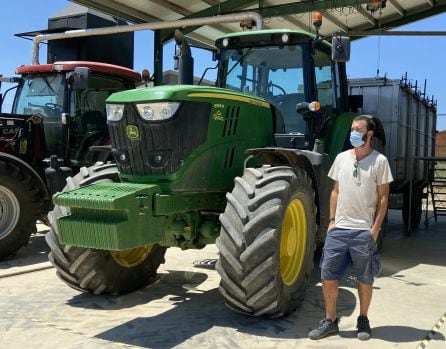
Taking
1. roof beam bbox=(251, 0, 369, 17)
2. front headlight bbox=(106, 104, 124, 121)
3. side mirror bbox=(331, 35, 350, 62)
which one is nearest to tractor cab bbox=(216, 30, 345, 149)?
side mirror bbox=(331, 35, 350, 62)

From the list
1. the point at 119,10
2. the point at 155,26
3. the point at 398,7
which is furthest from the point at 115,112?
the point at 398,7

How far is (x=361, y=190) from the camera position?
4488mm

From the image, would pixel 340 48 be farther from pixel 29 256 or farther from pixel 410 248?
pixel 29 256

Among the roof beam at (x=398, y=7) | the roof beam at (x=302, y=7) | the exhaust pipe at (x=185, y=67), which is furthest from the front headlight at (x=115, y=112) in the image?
the roof beam at (x=398, y=7)

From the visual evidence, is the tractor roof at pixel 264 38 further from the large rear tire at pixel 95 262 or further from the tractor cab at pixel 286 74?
the large rear tire at pixel 95 262

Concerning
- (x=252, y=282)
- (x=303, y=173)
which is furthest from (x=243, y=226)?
(x=303, y=173)

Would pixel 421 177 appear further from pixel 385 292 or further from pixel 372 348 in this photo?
pixel 372 348

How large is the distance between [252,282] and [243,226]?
1.50 feet

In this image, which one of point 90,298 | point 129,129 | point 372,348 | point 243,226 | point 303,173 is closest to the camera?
point 372,348

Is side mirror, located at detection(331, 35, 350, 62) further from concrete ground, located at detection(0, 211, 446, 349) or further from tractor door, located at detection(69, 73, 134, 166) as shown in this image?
tractor door, located at detection(69, 73, 134, 166)

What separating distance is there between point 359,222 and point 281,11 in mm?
9153

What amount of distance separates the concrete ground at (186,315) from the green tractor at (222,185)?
24cm

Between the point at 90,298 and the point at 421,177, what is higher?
the point at 421,177

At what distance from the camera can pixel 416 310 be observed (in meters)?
5.52
